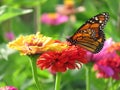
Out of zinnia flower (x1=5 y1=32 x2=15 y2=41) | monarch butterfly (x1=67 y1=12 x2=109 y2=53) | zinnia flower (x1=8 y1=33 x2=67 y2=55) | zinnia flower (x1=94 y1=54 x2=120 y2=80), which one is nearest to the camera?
zinnia flower (x1=8 y1=33 x2=67 y2=55)

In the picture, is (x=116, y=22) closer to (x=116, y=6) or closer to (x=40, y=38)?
(x=116, y=6)

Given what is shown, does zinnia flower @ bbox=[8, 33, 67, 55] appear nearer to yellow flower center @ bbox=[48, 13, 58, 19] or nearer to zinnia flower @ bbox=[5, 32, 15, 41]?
zinnia flower @ bbox=[5, 32, 15, 41]

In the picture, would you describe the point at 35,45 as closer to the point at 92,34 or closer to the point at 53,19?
the point at 92,34

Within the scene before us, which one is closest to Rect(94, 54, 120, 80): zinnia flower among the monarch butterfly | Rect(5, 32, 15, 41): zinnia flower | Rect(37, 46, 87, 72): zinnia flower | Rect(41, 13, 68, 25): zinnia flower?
the monarch butterfly

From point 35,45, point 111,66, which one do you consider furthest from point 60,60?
point 111,66

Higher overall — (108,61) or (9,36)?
(108,61)

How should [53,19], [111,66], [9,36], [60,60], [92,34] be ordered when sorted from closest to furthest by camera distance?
[60,60], [92,34], [111,66], [9,36], [53,19]
